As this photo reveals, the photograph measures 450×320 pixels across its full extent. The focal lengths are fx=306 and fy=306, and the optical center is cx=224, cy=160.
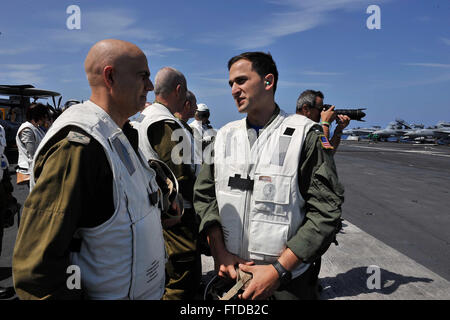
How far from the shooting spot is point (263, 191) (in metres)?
1.87

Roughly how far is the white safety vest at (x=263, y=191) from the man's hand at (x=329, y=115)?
58.1 inches

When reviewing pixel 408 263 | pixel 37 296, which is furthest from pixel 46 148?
pixel 408 263

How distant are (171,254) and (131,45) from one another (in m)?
2.09

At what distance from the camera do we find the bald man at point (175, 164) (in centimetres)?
286

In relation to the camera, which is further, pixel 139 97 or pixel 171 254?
pixel 171 254

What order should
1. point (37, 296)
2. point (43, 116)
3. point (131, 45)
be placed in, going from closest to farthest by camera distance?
point (37, 296) → point (131, 45) → point (43, 116)

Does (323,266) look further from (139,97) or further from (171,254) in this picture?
(139,97)

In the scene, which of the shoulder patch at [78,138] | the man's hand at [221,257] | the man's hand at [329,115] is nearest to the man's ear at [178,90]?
the man's hand at [329,115]

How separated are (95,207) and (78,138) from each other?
296 mm

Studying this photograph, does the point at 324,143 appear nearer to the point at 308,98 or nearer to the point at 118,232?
the point at 118,232

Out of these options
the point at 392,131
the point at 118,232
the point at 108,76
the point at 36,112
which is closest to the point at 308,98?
the point at 108,76

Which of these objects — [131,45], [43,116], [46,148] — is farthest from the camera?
[43,116]

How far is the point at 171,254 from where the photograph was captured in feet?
9.82

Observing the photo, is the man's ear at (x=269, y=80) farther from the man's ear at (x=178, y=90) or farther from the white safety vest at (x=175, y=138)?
the man's ear at (x=178, y=90)
